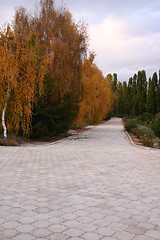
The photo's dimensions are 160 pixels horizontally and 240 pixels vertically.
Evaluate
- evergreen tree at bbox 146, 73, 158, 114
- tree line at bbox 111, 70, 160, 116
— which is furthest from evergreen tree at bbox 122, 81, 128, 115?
evergreen tree at bbox 146, 73, 158, 114

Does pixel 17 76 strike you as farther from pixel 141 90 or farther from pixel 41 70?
pixel 141 90

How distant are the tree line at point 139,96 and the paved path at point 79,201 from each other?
4435cm

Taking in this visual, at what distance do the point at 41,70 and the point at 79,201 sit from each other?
9.77m

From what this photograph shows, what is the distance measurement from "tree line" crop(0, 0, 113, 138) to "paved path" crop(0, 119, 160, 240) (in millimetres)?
5538

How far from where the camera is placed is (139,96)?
5534 cm

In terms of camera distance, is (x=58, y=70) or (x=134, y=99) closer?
(x=58, y=70)

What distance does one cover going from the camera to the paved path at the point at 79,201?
3.18m

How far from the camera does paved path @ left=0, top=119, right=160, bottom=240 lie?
3.18 m

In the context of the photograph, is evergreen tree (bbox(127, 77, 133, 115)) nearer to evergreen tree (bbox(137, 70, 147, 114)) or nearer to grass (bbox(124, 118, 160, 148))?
evergreen tree (bbox(137, 70, 147, 114))

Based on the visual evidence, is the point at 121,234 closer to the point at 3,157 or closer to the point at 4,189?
the point at 4,189

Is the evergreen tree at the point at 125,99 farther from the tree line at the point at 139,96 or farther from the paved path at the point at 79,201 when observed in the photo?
the paved path at the point at 79,201

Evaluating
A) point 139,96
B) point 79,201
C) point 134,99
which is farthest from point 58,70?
point 134,99

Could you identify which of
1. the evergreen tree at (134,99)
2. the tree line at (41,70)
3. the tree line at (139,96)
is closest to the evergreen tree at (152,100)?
the tree line at (139,96)

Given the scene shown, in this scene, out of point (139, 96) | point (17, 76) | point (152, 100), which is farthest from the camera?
point (139, 96)
